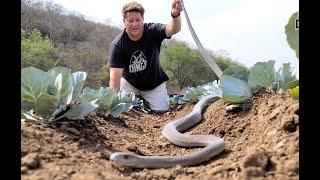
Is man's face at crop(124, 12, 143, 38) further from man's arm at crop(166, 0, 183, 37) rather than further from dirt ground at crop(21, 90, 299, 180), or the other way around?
dirt ground at crop(21, 90, 299, 180)

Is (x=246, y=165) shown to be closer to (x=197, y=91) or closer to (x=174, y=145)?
(x=174, y=145)

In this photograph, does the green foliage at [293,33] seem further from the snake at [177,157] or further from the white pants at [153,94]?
the white pants at [153,94]

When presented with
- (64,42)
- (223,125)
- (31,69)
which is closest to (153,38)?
(223,125)

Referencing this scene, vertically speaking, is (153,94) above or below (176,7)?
below

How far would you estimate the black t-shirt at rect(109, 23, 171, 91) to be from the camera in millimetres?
7406

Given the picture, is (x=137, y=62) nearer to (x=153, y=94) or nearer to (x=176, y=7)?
(x=153, y=94)

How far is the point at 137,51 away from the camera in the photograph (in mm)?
7418

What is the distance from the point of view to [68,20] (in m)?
37.3

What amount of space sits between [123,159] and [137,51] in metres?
5.13

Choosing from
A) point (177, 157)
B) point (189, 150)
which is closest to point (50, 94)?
point (177, 157)

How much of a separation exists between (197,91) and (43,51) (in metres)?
20.2

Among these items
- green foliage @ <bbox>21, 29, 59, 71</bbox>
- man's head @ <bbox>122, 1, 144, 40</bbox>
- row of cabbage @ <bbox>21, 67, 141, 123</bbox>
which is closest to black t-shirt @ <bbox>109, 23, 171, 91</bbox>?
man's head @ <bbox>122, 1, 144, 40</bbox>

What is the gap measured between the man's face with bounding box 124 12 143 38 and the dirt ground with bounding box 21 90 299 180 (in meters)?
3.89

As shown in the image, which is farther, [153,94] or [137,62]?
[153,94]
